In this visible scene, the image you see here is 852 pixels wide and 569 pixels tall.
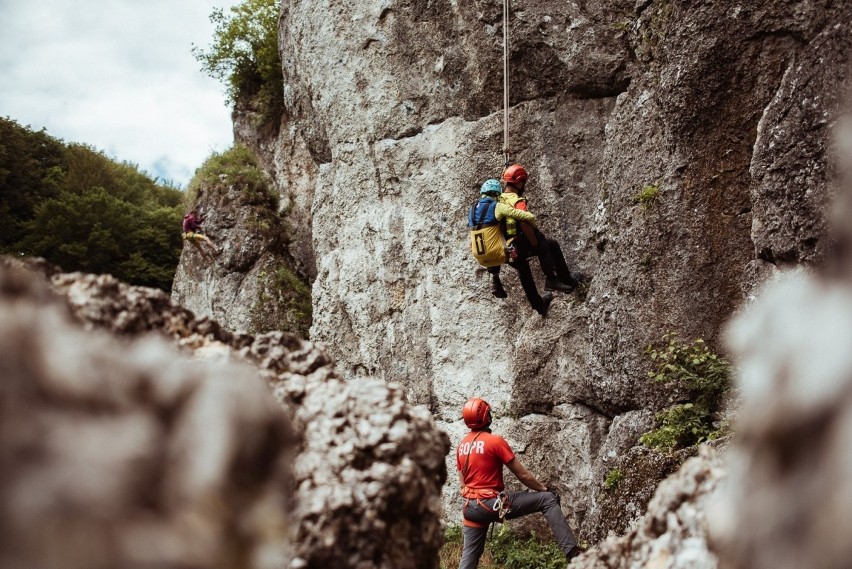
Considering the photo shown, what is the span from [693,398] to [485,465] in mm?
2678

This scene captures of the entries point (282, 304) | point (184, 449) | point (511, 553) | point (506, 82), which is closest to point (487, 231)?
point (506, 82)

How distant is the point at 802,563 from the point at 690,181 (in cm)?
799

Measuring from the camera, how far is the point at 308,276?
19297 mm

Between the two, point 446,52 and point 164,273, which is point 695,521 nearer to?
point 446,52

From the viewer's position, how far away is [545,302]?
450 inches

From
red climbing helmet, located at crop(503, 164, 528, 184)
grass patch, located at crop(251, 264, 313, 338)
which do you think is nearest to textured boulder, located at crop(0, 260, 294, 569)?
red climbing helmet, located at crop(503, 164, 528, 184)

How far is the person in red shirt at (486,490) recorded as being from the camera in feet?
23.8

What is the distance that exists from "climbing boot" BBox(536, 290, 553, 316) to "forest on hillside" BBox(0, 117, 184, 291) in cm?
1689

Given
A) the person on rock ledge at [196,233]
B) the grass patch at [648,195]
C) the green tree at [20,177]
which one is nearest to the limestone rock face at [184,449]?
the grass patch at [648,195]

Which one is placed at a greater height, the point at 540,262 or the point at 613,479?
the point at 540,262

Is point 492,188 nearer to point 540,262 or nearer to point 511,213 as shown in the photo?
point 511,213

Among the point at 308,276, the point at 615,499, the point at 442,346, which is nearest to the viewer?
the point at 615,499

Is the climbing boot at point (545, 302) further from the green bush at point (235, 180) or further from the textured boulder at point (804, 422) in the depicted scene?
the green bush at point (235, 180)

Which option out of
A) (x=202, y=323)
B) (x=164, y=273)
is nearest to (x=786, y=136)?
(x=202, y=323)
